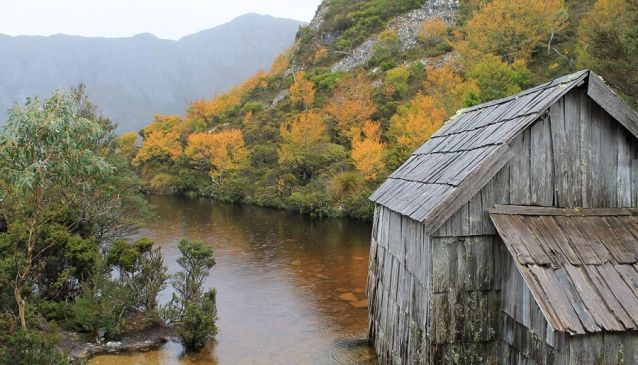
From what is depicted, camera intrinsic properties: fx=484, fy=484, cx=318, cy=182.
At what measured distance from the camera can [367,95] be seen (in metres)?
57.3

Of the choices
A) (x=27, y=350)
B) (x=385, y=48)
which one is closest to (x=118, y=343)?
Result: (x=27, y=350)

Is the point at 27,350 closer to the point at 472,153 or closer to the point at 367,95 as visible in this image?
the point at 472,153

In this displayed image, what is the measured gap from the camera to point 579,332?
600cm

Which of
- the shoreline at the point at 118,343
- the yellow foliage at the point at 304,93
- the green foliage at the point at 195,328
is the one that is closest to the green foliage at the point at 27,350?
the shoreline at the point at 118,343

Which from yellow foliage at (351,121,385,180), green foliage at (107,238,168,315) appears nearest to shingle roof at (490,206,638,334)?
green foliage at (107,238,168,315)

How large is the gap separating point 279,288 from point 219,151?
134 ft

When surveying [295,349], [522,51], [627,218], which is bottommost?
[295,349]

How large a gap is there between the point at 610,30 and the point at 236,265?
2213cm

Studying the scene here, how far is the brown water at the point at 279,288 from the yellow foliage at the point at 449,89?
13278 mm

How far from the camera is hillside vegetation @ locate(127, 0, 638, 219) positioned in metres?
40.3

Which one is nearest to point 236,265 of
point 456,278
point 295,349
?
point 295,349

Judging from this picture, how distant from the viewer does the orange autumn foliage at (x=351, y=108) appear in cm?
5381

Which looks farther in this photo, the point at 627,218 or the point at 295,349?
the point at 295,349

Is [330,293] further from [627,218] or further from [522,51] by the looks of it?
[522,51]
